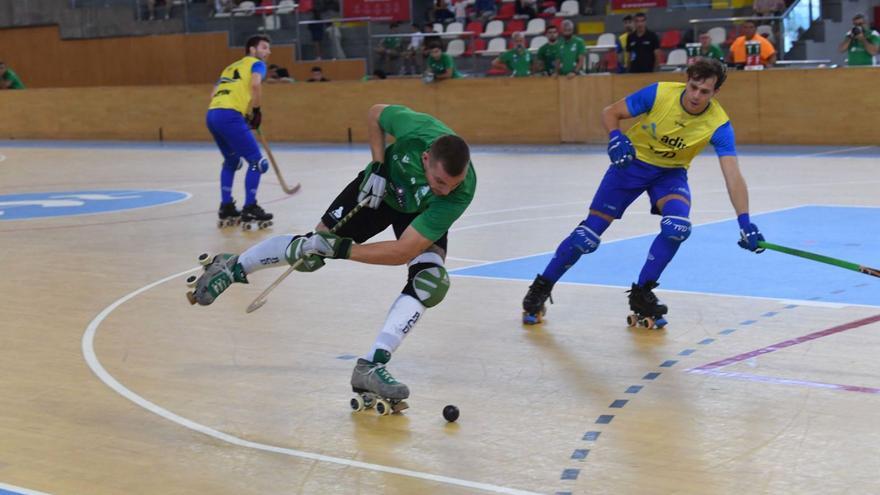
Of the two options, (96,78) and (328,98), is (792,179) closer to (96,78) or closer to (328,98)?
(328,98)

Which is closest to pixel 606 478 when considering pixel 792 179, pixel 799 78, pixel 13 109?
pixel 792 179

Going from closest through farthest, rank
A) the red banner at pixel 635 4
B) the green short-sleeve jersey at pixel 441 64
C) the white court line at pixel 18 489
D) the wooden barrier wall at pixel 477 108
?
the white court line at pixel 18 489
the wooden barrier wall at pixel 477 108
the green short-sleeve jersey at pixel 441 64
the red banner at pixel 635 4

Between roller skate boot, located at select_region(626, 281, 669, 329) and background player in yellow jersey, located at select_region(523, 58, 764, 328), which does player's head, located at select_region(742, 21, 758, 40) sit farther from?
roller skate boot, located at select_region(626, 281, 669, 329)

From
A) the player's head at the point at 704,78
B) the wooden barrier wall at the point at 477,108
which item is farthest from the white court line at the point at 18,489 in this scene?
the wooden barrier wall at the point at 477,108

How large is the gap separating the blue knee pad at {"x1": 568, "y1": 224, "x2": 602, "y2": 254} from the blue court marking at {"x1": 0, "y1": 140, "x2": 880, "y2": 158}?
13.1 meters

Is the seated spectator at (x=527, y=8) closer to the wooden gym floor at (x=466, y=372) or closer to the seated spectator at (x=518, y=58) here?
the seated spectator at (x=518, y=58)

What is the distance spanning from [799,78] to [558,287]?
1393 cm

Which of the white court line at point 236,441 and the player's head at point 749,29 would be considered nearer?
the white court line at point 236,441

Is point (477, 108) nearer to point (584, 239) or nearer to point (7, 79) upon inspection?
point (7, 79)

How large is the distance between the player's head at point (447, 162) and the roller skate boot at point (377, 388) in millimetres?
1180

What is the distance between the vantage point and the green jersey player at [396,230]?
677cm

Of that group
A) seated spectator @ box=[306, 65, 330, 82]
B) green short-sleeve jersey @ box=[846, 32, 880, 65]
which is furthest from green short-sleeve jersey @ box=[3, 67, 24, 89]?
green short-sleeve jersey @ box=[846, 32, 880, 65]

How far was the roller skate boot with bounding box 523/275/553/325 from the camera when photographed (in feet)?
30.8

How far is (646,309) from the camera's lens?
905cm
